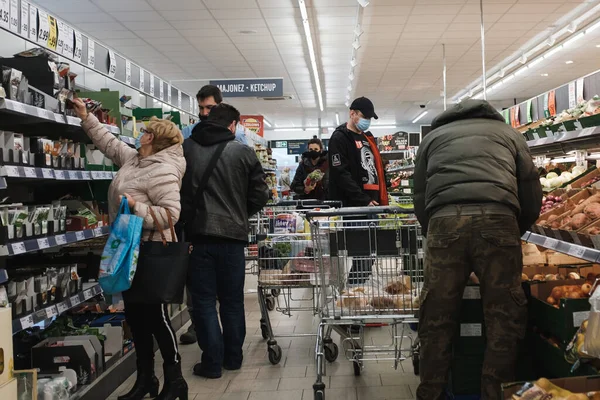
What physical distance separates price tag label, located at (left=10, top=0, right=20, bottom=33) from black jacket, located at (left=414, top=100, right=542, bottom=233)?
2305 mm

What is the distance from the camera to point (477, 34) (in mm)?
12023

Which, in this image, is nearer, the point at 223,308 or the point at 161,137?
the point at 161,137

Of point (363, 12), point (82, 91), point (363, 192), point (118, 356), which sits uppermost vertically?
point (363, 12)

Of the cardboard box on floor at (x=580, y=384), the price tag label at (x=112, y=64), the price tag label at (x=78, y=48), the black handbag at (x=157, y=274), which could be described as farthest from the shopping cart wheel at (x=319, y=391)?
the price tag label at (x=112, y=64)

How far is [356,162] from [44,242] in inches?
112

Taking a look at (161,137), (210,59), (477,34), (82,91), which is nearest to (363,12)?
(477,34)

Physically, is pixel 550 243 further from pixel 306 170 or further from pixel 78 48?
pixel 306 170

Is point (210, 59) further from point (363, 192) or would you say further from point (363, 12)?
point (363, 192)

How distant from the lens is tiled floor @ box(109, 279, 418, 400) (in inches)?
153

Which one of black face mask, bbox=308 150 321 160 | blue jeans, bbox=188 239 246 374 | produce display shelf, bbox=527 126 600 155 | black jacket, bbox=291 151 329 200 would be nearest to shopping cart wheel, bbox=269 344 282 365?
blue jeans, bbox=188 239 246 374

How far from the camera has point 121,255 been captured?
3.29 meters

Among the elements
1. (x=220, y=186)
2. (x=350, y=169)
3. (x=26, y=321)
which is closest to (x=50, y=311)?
(x=26, y=321)

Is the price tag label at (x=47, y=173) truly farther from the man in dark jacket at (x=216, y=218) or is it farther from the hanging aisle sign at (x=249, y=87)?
the hanging aisle sign at (x=249, y=87)

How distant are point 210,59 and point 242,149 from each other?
33.1ft
